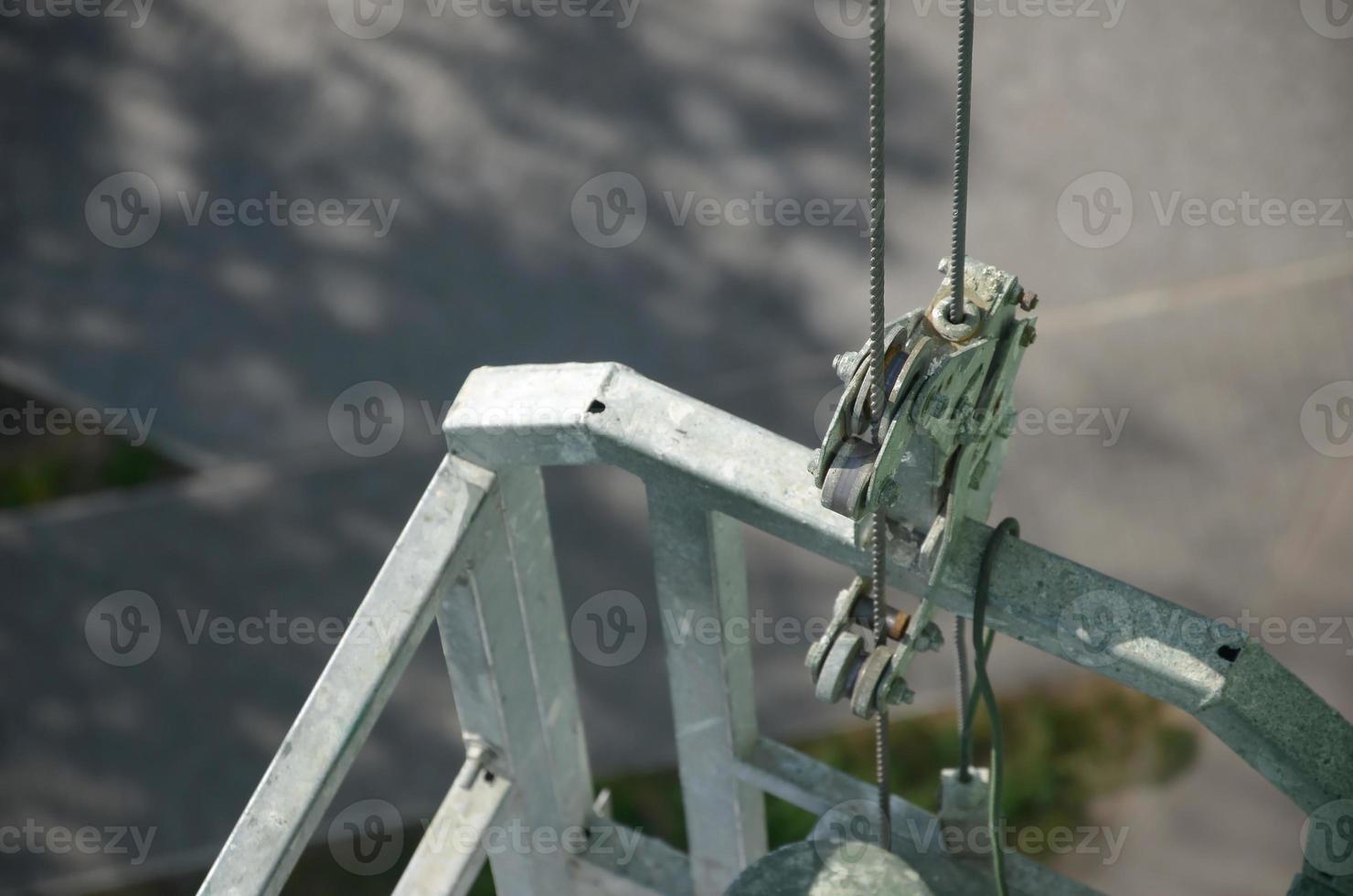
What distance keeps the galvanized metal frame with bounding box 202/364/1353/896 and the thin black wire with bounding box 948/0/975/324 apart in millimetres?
330

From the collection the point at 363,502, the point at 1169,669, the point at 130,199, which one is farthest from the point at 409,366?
the point at 1169,669

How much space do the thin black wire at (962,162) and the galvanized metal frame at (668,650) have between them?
33cm

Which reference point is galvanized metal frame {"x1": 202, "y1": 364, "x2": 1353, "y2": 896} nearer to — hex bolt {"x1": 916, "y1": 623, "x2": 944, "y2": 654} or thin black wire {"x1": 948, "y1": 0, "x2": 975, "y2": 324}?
hex bolt {"x1": 916, "y1": 623, "x2": 944, "y2": 654}

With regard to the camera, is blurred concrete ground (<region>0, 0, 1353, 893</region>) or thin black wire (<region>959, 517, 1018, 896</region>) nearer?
thin black wire (<region>959, 517, 1018, 896</region>)

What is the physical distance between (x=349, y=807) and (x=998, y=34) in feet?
12.0

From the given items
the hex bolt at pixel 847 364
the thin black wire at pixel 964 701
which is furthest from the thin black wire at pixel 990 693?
the hex bolt at pixel 847 364

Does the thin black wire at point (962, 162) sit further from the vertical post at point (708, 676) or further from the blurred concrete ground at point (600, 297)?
the blurred concrete ground at point (600, 297)

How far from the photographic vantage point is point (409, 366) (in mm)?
5359

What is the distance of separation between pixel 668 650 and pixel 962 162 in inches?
37.8

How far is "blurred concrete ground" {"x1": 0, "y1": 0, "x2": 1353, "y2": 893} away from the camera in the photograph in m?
4.87

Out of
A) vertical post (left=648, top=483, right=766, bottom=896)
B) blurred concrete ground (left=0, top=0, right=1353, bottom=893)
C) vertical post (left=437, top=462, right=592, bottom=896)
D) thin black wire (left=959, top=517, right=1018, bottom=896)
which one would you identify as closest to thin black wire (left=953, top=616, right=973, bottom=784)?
thin black wire (left=959, top=517, right=1018, bottom=896)

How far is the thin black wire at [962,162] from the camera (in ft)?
5.56

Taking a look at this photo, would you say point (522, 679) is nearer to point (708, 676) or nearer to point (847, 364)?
point (708, 676)

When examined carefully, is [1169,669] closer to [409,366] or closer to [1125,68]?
[409,366]
